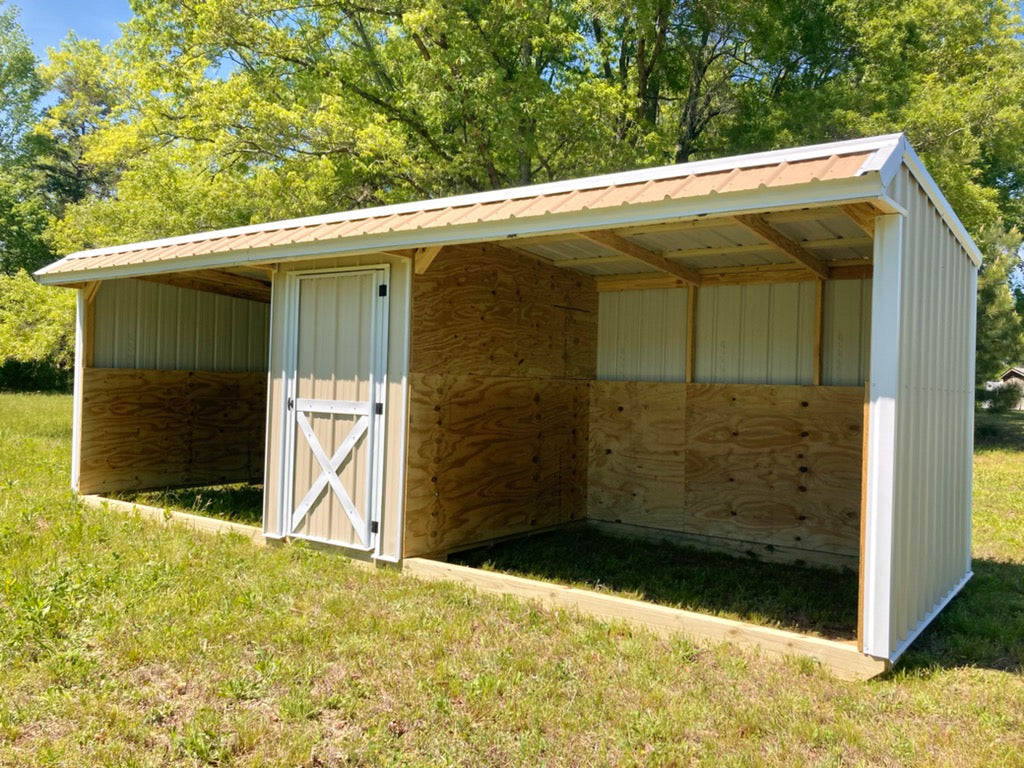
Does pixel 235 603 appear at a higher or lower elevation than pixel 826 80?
lower

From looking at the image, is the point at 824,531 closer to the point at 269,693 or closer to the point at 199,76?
the point at 269,693

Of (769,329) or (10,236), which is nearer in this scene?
(769,329)

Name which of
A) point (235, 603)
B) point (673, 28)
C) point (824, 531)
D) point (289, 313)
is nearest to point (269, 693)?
point (235, 603)

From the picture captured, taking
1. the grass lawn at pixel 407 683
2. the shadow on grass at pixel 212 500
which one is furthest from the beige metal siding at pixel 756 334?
the shadow on grass at pixel 212 500

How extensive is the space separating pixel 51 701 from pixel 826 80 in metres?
14.8

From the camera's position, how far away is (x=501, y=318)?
631 centimetres

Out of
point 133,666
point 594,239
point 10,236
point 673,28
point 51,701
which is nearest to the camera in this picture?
point 51,701

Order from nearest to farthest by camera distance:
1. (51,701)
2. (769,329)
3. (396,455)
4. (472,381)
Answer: (51,701) → (396,455) → (472,381) → (769,329)

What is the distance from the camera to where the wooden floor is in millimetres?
3769

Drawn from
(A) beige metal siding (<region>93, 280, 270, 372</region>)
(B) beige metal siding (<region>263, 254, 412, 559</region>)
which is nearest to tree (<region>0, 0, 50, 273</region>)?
(A) beige metal siding (<region>93, 280, 270, 372</region>)

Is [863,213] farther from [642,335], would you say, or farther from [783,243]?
[642,335]

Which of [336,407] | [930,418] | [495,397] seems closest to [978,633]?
[930,418]

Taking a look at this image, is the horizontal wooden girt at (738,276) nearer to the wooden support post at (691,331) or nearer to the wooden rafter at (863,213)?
the wooden support post at (691,331)

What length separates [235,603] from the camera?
4473 mm
